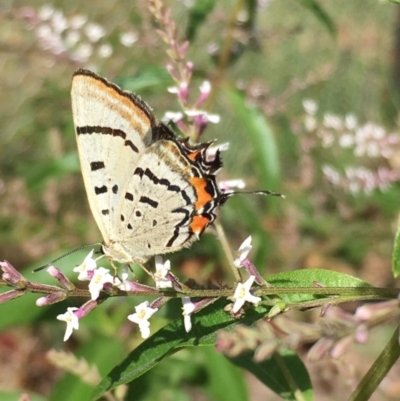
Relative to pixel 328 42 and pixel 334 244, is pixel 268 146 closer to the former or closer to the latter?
pixel 334 244

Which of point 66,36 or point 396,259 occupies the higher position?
point 66,36

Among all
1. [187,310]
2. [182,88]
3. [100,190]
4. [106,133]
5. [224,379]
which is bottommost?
[224,379]

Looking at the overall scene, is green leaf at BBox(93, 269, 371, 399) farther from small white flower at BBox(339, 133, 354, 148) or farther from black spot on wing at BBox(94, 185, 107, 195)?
small white flower at BBox(339, 133, 354, 148)

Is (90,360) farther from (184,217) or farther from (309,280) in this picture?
(309,280)

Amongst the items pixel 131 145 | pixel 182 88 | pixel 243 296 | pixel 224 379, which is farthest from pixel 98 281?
pixel 224 379

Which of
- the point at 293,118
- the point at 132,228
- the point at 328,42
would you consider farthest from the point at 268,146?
the point at 328,42

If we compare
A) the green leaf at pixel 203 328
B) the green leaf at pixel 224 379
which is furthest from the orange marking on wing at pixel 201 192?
the green leaf at pixel 224 379

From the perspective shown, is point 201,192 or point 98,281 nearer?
point 98,281
